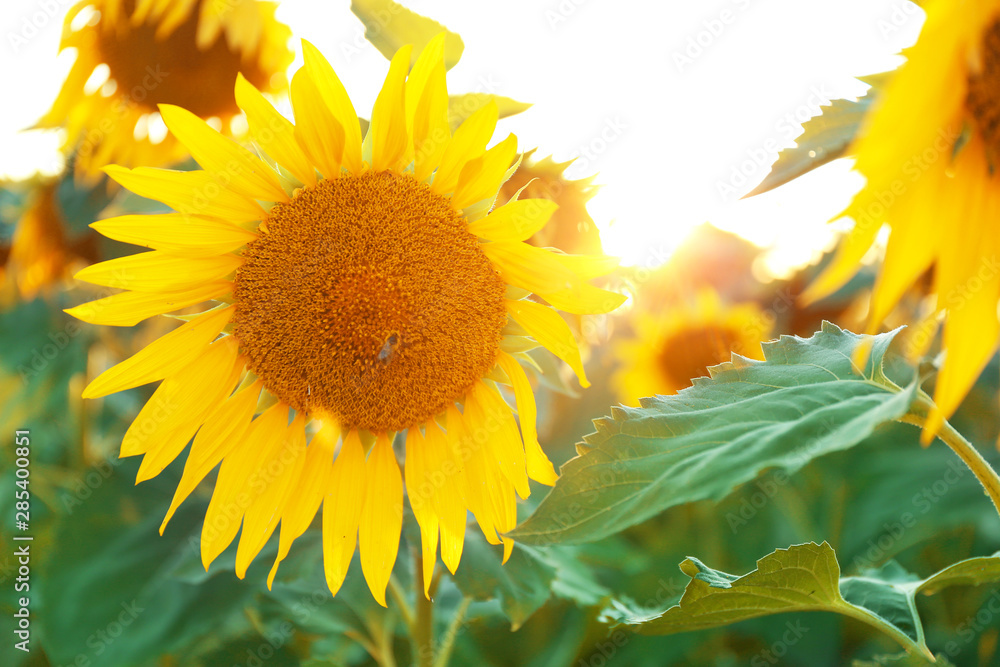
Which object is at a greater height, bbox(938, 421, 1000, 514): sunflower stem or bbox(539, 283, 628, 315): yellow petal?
bbox(938, 421, 1000, 514): sunflower stem

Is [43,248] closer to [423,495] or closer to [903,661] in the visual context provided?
[423,495]

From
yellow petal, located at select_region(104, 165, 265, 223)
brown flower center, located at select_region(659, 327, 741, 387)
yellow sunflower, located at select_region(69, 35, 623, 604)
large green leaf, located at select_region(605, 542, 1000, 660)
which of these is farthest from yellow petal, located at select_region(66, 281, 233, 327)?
brown flower center, located at select_region(659, 327, 741, 387)

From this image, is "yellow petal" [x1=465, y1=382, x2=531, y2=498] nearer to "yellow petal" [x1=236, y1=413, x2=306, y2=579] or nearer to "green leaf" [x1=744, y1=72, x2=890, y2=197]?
"yellow petal" [x1=236, y1=413, x2=306, y2=579]

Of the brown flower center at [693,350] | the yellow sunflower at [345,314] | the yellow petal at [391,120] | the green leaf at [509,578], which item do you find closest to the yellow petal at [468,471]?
the yellow sunflower at [345,314]

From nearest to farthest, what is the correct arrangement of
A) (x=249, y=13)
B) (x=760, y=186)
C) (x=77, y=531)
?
(x=760, y=186)
(x=77, y=531)
(x=249, y=13)

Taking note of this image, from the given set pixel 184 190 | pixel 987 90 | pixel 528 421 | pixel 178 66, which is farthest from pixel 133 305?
pixel 178 66

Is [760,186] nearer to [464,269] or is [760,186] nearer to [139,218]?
[464,269]

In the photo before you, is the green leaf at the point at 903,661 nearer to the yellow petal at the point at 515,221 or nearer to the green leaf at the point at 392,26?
the yellow petal at the point at 515,221

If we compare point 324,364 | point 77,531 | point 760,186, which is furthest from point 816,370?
point 77,531
